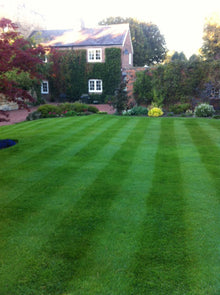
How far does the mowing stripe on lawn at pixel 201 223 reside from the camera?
3.38 metres

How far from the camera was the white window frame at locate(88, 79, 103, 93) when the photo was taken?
109ft

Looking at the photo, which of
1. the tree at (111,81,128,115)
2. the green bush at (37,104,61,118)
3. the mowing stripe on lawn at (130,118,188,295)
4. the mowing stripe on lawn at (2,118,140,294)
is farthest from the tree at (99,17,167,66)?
the mowing stripe on lawn at (130,118,188,295)

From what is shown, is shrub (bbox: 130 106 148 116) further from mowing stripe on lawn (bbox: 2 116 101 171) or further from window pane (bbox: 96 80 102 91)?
window pane (bbox: 96 80 102 91)

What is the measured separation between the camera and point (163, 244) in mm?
4051

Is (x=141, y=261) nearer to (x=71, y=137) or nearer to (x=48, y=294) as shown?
(x=48, y=294)

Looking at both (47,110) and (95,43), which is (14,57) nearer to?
(47,110)

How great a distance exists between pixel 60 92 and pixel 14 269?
106 ft

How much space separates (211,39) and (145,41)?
38.4ft

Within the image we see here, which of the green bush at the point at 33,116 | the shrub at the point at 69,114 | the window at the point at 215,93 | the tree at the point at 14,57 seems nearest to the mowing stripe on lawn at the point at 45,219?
the tree at the point at 14,57

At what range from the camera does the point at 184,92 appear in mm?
24641

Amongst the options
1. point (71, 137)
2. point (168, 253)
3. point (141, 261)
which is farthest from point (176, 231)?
point (71, 137)

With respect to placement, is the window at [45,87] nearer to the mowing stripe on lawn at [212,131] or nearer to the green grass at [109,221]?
the mowing stripe on lawn at [212,131]

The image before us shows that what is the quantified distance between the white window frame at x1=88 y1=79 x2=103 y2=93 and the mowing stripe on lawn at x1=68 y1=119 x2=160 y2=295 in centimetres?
2720

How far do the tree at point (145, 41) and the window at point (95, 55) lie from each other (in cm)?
1384
